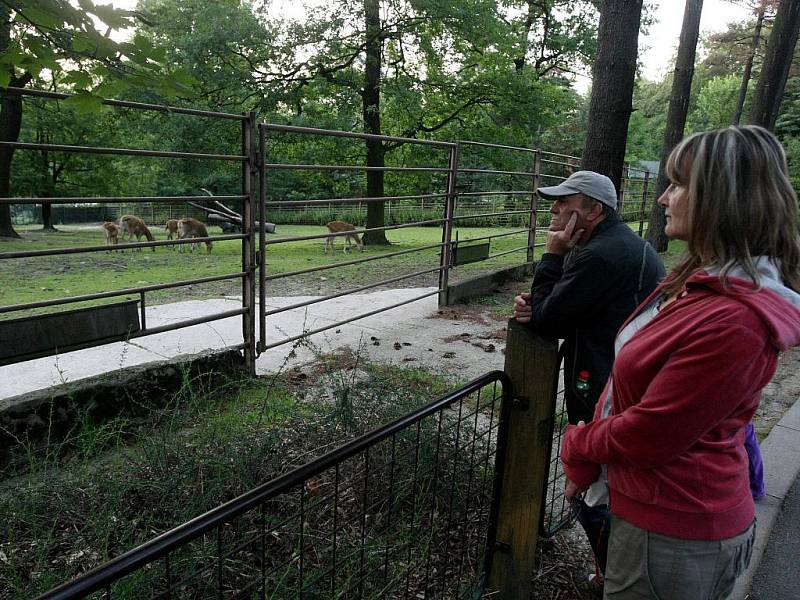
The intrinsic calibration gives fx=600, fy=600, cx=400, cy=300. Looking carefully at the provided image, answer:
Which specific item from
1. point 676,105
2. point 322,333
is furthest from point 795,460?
point 676,105

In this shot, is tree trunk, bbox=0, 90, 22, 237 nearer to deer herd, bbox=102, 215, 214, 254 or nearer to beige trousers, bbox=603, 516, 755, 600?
deer herd, bbox=102, 215, 214, 254

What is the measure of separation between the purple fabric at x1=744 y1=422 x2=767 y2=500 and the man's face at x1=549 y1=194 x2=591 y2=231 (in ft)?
4.04

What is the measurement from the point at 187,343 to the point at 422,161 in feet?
40.9

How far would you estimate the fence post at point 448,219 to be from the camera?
7.01 meters

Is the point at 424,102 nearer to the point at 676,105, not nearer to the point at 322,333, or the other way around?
the point at 676,105

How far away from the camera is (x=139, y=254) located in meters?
14.5

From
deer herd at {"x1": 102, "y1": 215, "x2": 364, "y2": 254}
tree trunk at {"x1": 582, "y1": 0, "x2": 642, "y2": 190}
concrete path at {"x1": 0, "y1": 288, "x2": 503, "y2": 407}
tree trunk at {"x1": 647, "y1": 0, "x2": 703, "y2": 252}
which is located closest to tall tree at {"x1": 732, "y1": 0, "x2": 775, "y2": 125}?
tree trunk at {"x1": 647, "y1": 0, "x2": 703, "y2": 252}

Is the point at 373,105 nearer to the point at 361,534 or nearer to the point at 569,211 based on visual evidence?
the point at 569,211

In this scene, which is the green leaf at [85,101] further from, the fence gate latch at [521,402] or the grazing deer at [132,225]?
the grazing deer at [132,225]

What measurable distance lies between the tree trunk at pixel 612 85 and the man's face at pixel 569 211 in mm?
2771

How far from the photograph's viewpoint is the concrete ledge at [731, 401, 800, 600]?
274cm

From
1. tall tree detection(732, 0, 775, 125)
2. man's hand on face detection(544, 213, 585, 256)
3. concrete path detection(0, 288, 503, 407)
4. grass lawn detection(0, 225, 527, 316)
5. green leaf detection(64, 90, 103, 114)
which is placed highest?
tall tree detection(732, 0, 775, 125)

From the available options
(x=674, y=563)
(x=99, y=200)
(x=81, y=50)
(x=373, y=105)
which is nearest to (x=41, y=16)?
(x=81, y=50)

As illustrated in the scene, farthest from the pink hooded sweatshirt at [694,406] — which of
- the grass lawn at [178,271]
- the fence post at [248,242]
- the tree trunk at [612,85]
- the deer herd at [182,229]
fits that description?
the deer herd at [182,229]
